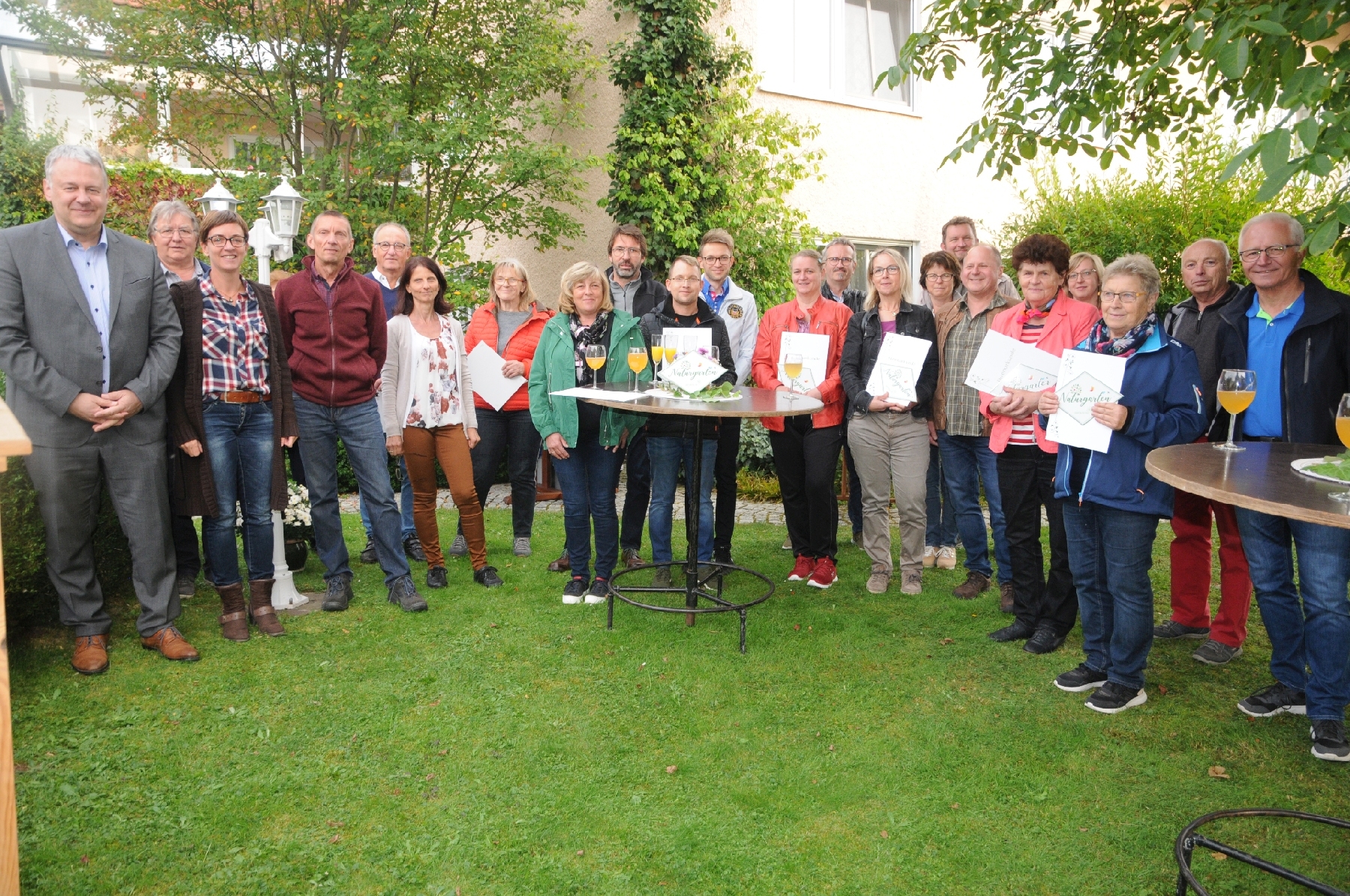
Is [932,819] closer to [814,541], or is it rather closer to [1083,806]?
[1083,806]

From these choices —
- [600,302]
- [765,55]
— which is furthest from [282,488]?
[765,55]

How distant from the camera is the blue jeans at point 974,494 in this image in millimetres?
5879

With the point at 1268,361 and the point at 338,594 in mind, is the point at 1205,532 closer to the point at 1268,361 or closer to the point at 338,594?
the point at 1268,361

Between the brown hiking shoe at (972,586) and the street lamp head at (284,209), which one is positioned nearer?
the brown hiking shoe at (972,586)

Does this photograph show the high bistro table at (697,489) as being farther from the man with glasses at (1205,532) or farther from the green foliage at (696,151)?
the green foliage at (696,151)

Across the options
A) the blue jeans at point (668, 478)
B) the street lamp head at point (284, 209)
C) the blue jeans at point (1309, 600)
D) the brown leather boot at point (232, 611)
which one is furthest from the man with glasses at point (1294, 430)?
the street lamp head at point (284, 209)

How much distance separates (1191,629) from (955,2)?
154 inches

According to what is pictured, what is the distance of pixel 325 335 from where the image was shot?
5.40 m

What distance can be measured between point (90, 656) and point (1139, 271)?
17.7 ft

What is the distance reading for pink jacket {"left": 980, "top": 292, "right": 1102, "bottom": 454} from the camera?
192 inches

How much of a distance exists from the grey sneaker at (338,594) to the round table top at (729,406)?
2.17m

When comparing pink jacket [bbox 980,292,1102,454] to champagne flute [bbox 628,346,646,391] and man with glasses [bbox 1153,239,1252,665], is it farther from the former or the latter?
champagne flute [bbox 628,346,646,391]

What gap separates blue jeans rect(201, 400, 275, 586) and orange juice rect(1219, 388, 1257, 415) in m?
4.75

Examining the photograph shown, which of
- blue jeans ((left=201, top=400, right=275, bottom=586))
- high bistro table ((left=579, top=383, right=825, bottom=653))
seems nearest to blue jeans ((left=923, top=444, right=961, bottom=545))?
high bistro table ((left=579, top=383, right=825, bottom=653))
